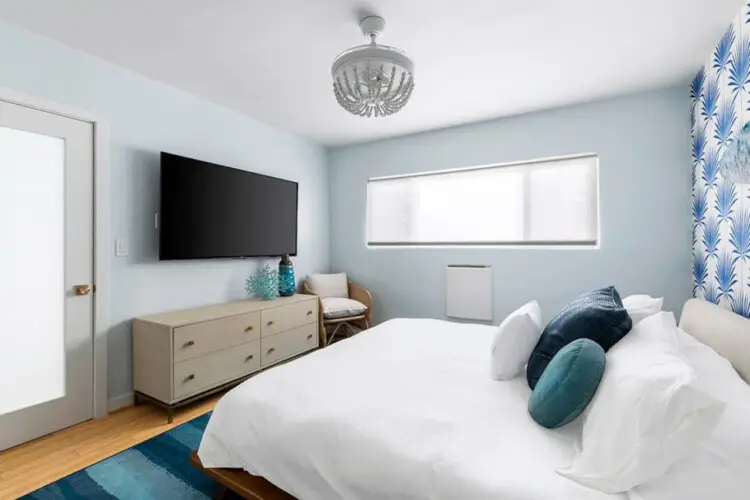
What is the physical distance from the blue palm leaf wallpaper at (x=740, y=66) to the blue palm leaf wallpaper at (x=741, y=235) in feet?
2.21

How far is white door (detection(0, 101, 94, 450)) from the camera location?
2002 millimetres

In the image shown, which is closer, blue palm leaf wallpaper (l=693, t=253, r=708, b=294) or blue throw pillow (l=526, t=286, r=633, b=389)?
blue throw pillow (l=526, t=286, r=633, b=389)

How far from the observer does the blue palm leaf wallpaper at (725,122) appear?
1.97 metres

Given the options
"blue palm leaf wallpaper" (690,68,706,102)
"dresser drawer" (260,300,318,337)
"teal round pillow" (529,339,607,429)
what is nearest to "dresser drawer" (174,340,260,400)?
"dresser drawer" (260,300,318,337)

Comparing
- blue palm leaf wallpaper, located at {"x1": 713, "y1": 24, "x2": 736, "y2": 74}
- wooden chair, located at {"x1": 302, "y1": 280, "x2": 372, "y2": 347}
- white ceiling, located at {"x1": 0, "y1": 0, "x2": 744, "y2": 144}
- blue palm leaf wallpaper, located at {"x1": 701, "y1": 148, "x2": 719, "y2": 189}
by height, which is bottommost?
wooden chair, located at {"x1": 302, "y1": 280, "x2": 372, "y2": 347}

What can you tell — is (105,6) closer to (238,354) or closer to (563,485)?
(238,354)

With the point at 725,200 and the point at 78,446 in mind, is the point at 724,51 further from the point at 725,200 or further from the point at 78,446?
the point at 78,446

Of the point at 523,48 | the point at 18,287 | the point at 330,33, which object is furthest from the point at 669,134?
the point at 18,287

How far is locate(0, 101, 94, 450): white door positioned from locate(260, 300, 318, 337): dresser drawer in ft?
3.82

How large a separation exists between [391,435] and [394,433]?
0.01 metres

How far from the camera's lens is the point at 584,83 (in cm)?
265

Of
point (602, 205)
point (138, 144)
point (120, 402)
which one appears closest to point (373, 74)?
point (138, 144)

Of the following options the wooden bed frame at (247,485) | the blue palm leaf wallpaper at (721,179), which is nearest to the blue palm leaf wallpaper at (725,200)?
the blue palm leaf wallpaper at (721,179)

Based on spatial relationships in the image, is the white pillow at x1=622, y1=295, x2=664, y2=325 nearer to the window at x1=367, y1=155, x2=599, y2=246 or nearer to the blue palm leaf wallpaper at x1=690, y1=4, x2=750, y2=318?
the blue palm leaf wallpaper at x1=690, y1=4, x2=750, y2=318
